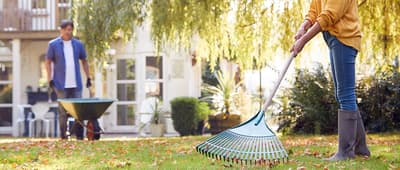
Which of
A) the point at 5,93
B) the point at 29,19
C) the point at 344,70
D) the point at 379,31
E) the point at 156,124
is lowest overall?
the point at 156,124

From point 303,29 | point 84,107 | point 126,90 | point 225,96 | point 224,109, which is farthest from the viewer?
point 126,90

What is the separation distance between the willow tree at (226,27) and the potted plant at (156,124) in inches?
143

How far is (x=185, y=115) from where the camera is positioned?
12211mm

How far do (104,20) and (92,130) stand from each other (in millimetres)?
1428

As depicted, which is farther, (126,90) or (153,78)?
(126,90)

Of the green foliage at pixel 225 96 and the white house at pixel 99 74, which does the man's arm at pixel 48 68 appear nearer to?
the green foliage at pixel 225 96

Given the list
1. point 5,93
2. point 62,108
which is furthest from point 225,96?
point 5,93

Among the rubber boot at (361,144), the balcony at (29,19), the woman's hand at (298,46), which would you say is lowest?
the rubber boot at (361,144)

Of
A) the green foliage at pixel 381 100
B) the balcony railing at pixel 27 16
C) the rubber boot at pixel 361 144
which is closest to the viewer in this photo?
the rubber boot at pixel 361 144

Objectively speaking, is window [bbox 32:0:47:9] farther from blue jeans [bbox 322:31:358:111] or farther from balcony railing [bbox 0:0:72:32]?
blue jeans [bbox 322:31:358:111]

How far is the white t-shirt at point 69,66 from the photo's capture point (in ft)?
25.2

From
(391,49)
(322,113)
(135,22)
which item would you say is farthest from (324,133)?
(135,22)

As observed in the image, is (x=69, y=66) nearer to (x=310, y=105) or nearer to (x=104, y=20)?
(x=104, y=20)

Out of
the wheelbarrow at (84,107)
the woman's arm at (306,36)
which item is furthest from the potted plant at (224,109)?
the woman's arm at (306,36)
